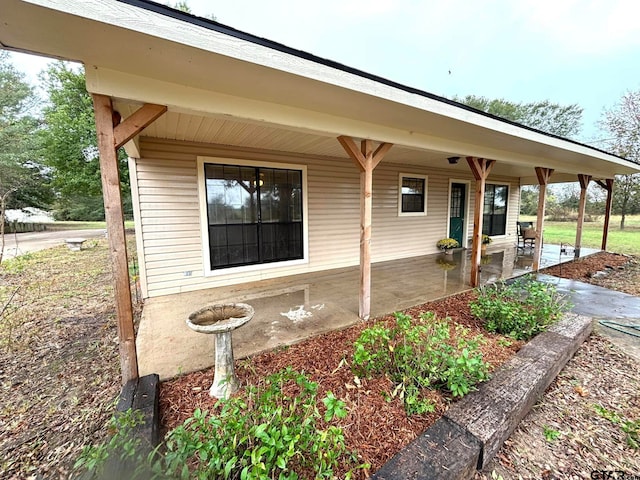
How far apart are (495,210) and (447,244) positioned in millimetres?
3288

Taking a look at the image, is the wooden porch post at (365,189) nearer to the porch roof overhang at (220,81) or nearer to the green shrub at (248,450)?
the porch roof overhang at (220,81)

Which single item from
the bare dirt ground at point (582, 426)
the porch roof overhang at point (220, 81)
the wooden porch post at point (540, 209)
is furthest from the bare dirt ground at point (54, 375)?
the wooden porch post at point (540, 209)

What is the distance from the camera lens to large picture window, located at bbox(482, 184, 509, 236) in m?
9.26

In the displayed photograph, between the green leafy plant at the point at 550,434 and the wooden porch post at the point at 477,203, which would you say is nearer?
the green leafy plant at the point at 550,434

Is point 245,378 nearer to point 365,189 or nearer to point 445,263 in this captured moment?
point 365,189

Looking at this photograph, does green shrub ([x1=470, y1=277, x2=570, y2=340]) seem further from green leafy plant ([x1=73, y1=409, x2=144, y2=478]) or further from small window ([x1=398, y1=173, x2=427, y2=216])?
small window ([x1=398, y1=173, x2=427, y2=216])

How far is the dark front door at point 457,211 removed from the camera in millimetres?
8336

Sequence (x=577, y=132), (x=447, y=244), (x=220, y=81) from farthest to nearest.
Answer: (x=577, y=132) → (x=447, y=244) → (x=220, y=81)

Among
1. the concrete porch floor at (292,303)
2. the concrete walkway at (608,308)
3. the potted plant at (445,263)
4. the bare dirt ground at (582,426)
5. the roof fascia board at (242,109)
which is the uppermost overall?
the roof fascia board at (242,109)

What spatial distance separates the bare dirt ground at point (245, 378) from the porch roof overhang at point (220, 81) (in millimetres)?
2330

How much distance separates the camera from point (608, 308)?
13.0 feet

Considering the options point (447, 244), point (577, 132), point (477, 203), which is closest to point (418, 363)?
point (477, 203)

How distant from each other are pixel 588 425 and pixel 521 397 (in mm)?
551

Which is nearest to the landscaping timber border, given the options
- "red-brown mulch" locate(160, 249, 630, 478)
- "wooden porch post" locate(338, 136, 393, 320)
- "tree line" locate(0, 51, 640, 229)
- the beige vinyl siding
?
"red-brown mulch" locate(160, 249, 630, 478)
